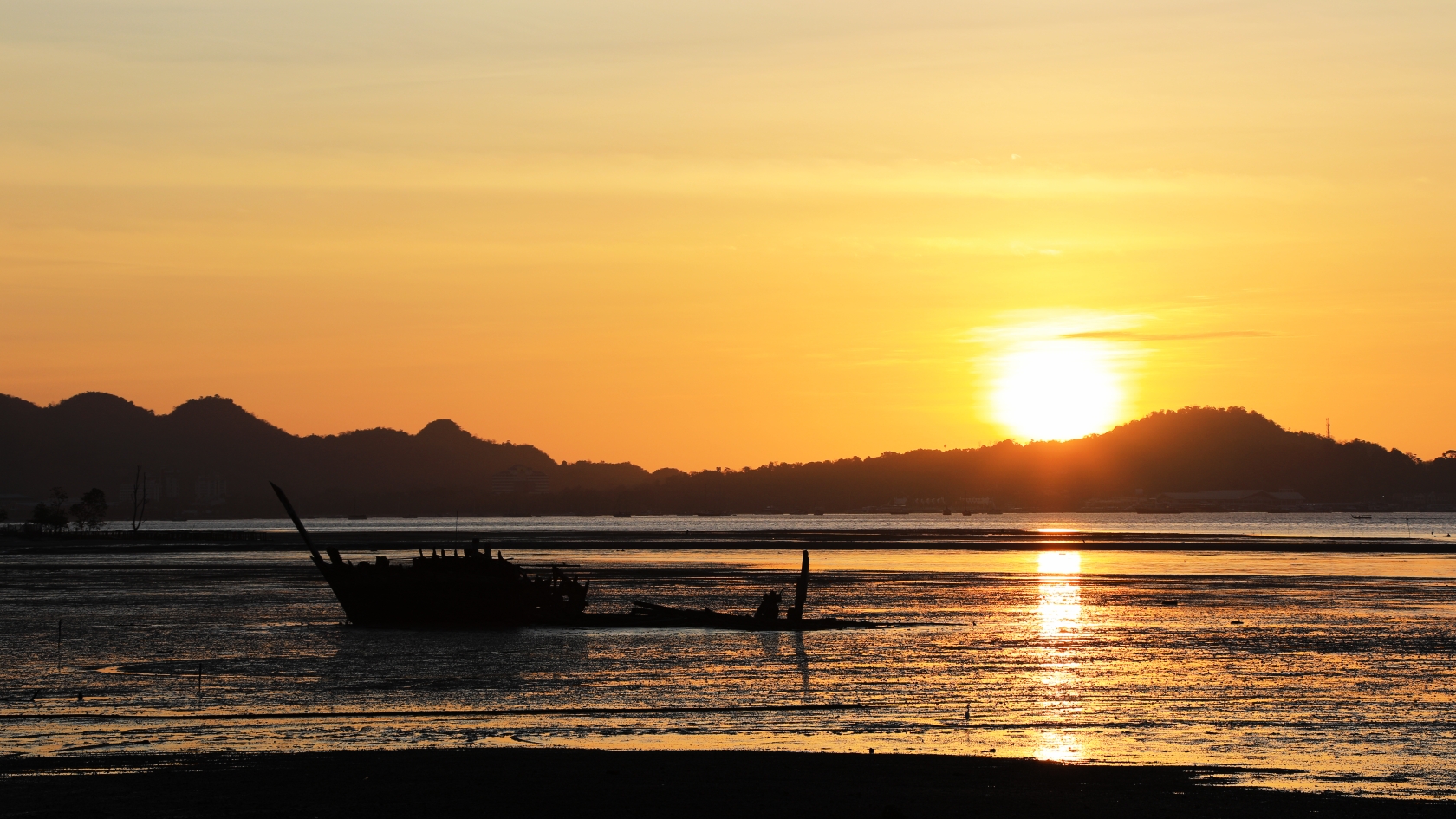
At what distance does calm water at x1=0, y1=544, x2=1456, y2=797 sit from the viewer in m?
23.0

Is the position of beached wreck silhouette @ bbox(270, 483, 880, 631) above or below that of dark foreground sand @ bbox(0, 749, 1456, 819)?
above

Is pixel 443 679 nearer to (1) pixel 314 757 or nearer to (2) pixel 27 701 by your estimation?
(2) pixel 27 701

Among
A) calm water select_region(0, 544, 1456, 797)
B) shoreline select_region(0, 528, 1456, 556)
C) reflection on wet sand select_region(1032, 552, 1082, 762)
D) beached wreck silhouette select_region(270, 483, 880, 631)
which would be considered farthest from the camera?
shoreline select_region(0, 528, 1456, 556)

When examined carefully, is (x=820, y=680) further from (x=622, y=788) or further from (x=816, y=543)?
(x=816, y=543)

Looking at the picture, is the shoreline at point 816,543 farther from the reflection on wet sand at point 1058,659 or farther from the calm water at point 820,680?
the calm water at point 820,680

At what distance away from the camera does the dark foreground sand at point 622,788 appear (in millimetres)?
17609

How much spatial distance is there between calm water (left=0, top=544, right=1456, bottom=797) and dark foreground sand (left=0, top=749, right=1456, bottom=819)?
1194 mm

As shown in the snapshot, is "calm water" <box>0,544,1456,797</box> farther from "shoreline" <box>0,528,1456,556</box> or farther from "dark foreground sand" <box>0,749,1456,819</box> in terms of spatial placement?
"shoreline" <box>0,528,1456,556</box>

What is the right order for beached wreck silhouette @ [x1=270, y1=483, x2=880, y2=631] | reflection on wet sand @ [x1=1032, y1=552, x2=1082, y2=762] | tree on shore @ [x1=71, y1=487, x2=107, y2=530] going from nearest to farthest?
reflection on wet sand @ [x1=1032, y1=552, x2=1082, y2=762], beached wreck silhouette @ [x1=270, y1=483, x2=880, y2=631], tree on shore @ [x1=71, y1=487, x2=107, y2=530]

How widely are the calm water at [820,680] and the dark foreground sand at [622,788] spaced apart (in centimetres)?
119

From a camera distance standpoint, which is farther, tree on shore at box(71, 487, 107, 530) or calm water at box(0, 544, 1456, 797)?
tree on shore at box(71, 487, 107, 530)

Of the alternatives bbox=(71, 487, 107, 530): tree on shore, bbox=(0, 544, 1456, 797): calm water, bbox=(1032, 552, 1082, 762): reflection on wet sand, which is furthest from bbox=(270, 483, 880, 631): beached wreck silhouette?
bbox=(71, 487, 107, 530): tree on shore

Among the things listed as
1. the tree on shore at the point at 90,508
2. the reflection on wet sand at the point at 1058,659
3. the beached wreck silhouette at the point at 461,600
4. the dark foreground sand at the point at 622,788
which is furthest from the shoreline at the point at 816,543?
the dark foreground sand at the point at 622,788

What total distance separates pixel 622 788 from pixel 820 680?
527 inches
